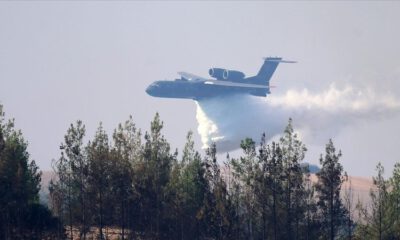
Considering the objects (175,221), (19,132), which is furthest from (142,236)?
(19,132)

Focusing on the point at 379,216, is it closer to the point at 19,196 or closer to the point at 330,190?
the point at 330,190

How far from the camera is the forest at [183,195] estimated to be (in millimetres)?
83438

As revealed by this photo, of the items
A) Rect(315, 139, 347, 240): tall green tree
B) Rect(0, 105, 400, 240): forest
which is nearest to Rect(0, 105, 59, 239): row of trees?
Rect(0, 105, 400, 240): forest

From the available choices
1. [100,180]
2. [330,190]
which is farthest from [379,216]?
[100,180]

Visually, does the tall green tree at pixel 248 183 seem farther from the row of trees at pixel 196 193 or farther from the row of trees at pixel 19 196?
the row of trees at pixel 19 196

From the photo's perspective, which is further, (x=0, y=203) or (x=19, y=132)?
(x=19, y=132)

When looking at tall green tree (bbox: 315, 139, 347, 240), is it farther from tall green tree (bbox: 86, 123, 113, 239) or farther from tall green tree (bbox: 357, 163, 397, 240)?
tall green tree (bbox: 86, 123, 113, 239)

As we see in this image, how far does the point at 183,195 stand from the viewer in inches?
3388

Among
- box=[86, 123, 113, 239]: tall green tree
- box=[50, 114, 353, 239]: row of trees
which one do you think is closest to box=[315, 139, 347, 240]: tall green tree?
box=[50, 114, 353, 239]: row of trees

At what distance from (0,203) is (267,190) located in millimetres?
23745

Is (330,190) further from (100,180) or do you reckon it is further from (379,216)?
(100,180)

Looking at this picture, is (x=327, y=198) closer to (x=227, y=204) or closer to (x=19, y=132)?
(x=227, y=204)

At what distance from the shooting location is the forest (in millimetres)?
83438

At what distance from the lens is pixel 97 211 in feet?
279
